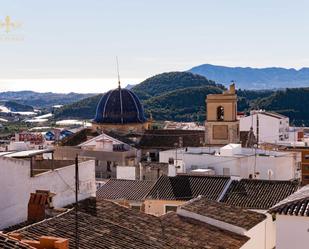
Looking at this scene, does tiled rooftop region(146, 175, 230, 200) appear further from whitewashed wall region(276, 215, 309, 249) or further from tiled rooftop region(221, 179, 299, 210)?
whitewashed wall region(276, 215, 309, 249)

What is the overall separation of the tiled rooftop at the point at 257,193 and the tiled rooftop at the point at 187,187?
0.46 metres

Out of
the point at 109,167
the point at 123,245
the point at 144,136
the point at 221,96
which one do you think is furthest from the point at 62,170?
the point at 144,136

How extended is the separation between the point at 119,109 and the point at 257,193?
3094 cm

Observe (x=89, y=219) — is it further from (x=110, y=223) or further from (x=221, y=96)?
(x=221, y=96)

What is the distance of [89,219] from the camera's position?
43.4 feet

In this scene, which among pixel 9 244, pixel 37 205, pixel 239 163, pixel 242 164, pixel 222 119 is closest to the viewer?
pixel 9 244

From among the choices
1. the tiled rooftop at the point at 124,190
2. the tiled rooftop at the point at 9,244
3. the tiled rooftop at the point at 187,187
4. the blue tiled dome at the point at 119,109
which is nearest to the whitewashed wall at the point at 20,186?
the tiled rooftop at the point at 9,244

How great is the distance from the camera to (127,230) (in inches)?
516

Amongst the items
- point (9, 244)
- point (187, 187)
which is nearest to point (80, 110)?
point (187, 187)

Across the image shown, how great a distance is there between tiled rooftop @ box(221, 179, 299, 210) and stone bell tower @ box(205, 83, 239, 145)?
19.7m

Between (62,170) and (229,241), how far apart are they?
14.0 feet

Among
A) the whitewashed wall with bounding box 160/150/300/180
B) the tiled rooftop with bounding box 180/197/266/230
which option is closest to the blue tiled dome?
the whitewashed wall with bounding box 160/150/300/180

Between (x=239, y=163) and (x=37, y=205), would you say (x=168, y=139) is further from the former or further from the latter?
(x=37, y=205)

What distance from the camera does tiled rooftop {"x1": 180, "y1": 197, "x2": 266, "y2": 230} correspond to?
15.4 meters
